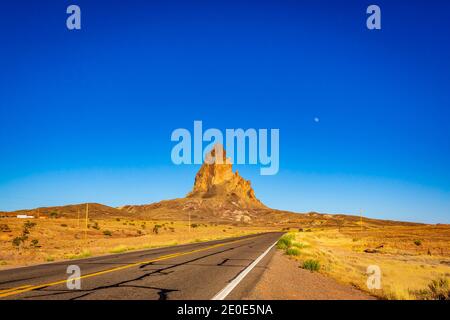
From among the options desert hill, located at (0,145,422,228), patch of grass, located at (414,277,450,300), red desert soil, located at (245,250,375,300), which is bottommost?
desert hill, located at (0,145,422,228)

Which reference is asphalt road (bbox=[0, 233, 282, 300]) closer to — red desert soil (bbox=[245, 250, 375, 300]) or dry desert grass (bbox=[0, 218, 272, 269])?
Result: red desert soil (bbox=[245, 250, 375, 300])

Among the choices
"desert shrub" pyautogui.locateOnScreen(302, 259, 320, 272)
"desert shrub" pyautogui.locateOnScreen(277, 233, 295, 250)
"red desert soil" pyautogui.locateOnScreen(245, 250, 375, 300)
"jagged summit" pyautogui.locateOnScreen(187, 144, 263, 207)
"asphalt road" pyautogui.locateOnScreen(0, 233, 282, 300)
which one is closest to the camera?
"asphalt road" pyautogui.locateOnScreen(0, 233, 282, 300)

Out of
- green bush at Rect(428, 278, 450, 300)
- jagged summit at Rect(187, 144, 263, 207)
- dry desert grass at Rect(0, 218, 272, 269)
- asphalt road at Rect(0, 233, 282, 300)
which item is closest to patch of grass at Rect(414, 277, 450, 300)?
green bush at Rect(428, 278, 450, 300)

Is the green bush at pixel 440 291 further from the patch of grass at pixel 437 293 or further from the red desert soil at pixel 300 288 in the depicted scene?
the red desert soil at pixel 300 288

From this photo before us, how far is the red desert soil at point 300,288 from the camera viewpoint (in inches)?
347

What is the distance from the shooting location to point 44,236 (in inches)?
1698

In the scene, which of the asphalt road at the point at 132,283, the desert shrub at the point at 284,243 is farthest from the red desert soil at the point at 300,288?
the desert shrub at the point at 284,243

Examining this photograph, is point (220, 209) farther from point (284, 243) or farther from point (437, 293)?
point (437, 293)

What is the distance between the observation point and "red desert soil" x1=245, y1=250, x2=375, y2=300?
347 inches

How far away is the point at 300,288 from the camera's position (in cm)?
998
